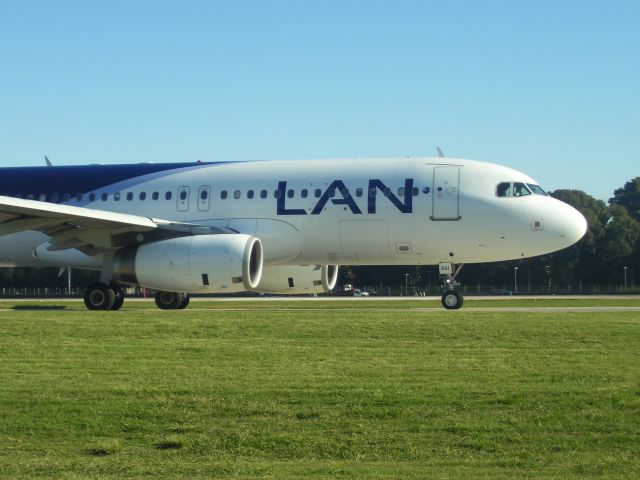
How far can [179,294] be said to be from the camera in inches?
1246

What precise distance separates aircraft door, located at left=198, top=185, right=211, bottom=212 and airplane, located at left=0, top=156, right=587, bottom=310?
3 cm

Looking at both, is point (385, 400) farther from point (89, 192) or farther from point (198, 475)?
point (89, 192)

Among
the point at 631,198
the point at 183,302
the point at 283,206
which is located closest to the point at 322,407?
the point at 283,206

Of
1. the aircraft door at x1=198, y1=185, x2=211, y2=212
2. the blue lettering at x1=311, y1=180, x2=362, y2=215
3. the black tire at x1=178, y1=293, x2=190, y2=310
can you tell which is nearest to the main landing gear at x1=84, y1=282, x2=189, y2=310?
the black tire at x1=178, y1=293, x2=190, y2=310

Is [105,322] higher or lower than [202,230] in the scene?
lower

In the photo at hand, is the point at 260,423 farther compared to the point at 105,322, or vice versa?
the point at 105,322

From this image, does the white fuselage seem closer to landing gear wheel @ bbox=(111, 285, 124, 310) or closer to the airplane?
the airplane

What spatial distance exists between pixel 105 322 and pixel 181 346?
523 centimetres

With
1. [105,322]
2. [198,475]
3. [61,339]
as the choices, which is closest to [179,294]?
[105,322]

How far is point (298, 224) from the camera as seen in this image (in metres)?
30.2

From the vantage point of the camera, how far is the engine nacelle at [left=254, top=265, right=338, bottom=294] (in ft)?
107

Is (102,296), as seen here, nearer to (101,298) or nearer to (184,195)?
(101,298)

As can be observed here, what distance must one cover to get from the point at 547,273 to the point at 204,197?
72539mm

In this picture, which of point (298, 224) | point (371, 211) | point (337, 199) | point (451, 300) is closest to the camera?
point (371, 211)
